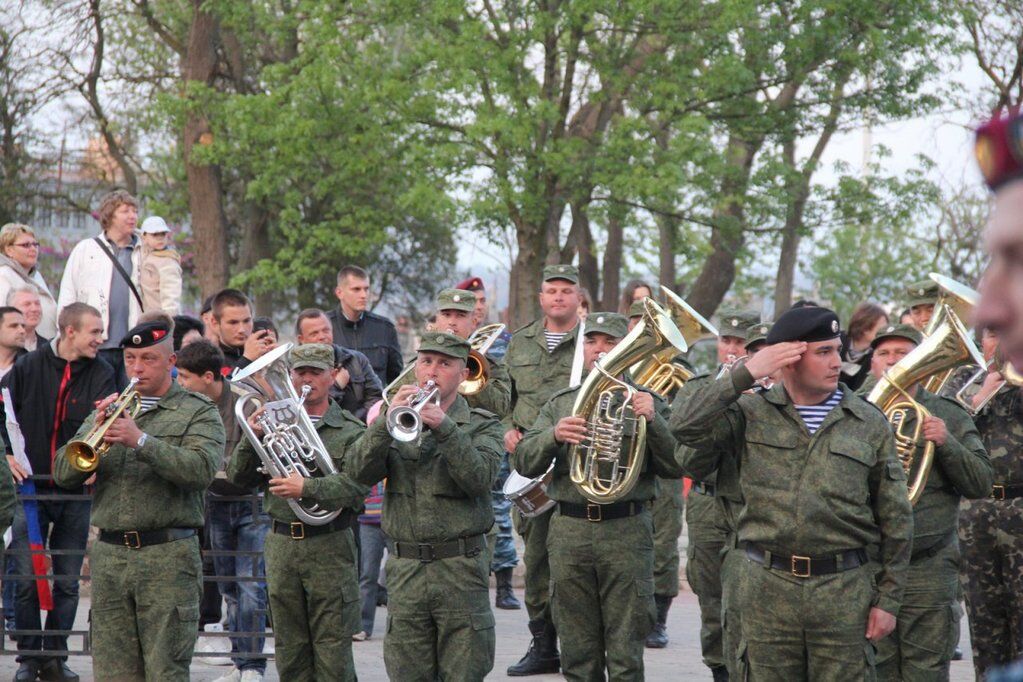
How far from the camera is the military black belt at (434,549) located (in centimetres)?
673

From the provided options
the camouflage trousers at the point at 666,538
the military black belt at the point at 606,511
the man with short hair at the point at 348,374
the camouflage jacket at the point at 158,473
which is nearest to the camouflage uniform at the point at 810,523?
the military black belt at the point at 606,511

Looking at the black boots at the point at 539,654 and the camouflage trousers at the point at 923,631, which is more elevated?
the camouflage trousers at the point at 923,631

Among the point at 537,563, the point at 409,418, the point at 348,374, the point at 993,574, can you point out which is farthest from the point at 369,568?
the point at 993,574

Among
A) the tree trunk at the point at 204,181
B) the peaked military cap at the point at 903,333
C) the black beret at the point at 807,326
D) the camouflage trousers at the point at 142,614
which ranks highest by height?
the tree trunk at the point at 204,181

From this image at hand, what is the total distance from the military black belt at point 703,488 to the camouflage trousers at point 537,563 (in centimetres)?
94

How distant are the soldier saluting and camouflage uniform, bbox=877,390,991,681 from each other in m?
1.13

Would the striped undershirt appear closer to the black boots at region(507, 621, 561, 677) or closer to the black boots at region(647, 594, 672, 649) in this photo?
the black boots at region(507, 621, 561, 677)

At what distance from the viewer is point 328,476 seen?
22.8 feet

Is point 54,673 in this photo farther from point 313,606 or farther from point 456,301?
point 456,301

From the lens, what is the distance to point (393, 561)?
684 centimetres

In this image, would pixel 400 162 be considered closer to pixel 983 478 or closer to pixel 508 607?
pixel 508 607

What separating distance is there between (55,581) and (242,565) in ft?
3.71

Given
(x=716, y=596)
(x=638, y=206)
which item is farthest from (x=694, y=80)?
(x=716, y=596)

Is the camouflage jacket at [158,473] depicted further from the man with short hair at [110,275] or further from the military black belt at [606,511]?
the man with short hair at [110,275]
